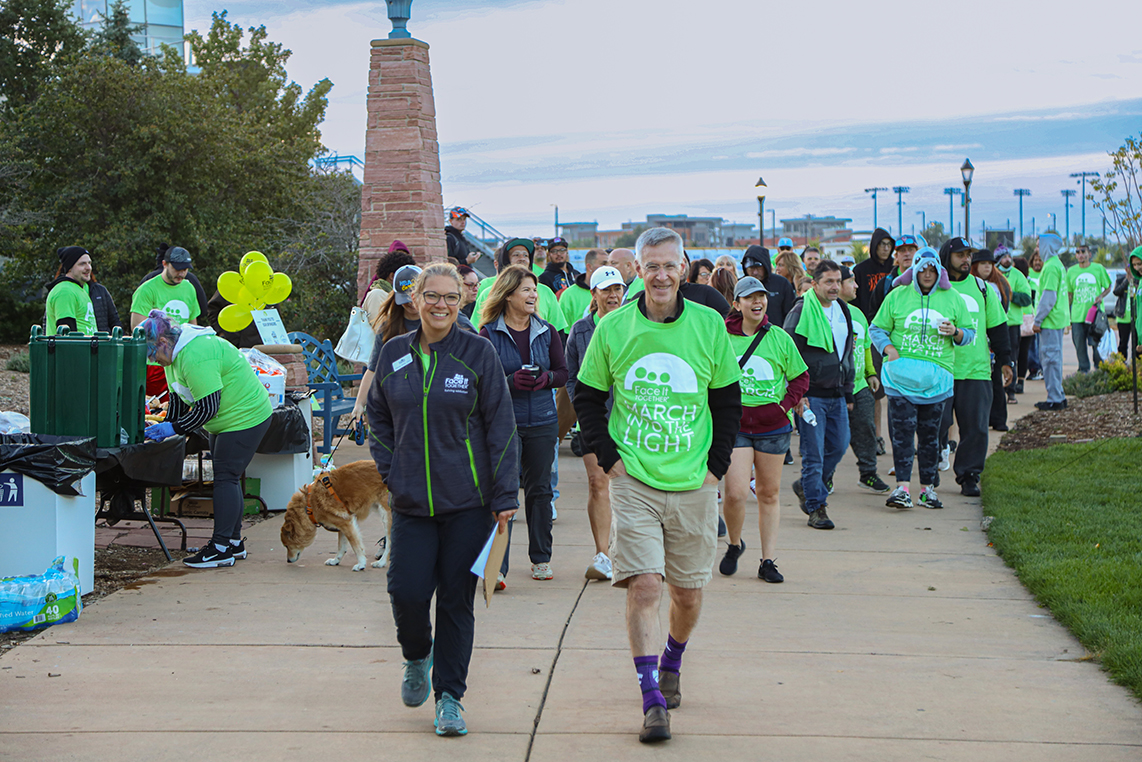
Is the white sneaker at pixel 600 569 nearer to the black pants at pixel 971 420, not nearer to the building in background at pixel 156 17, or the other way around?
the black pants at pixel 971 420

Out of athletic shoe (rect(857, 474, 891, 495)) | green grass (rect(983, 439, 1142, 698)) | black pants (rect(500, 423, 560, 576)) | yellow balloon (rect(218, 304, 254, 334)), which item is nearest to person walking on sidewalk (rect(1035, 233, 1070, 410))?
green grass (rect(983, 439, 1142, 698))

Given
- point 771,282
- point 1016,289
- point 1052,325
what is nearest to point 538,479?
point 771,282

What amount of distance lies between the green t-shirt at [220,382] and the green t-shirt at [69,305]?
141 inches

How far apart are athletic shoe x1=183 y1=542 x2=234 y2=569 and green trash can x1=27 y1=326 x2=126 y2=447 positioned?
107cm

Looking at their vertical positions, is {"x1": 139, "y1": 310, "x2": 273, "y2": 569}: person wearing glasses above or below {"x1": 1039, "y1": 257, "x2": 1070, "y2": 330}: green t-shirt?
below

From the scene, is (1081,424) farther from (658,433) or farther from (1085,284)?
(658,433)

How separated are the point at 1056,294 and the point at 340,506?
1192 cm

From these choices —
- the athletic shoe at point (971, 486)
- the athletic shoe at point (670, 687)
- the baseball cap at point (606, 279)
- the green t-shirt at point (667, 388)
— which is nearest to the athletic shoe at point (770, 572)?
the baseball cap at point (606, 279)

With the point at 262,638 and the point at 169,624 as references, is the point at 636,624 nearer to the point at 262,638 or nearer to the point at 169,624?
the point at 262,638

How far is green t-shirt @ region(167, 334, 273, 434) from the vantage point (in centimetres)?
675

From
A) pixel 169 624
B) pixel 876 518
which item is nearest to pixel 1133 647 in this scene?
pixel 876 518

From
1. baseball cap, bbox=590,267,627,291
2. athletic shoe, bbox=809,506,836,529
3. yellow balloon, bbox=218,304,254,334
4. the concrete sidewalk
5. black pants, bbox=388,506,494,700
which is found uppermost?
baseball cap, bbox=590,267,627,291

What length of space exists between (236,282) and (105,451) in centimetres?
512

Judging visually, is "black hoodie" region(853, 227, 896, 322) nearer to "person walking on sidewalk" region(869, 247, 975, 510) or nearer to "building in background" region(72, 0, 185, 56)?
"person walking on sidewalk" region(869, 247, 975, 510)
